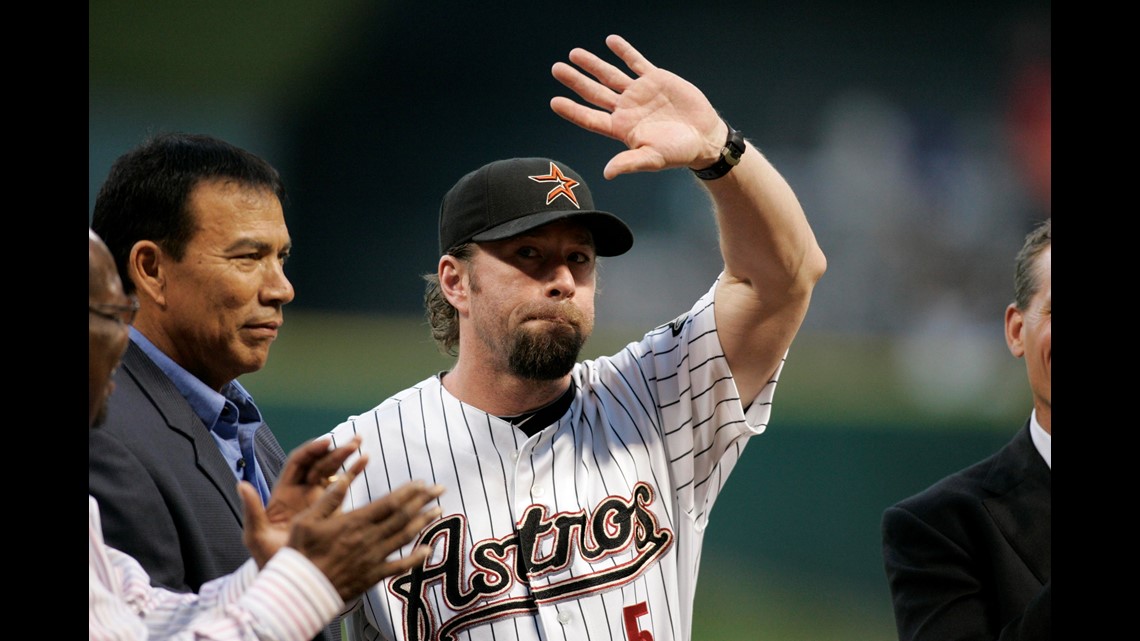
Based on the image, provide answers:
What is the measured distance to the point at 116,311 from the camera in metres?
1.36

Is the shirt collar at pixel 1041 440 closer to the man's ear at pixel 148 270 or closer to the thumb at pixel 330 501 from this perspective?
the thumb at pixel 330 501

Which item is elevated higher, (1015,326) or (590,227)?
(590,227)

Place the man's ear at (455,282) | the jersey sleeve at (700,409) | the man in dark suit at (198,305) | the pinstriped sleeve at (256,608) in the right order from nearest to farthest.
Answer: the pinstriped sleeve at (256,608)
the man in dark suit at (198,305)
the jersey sleeve at (700,409)
the man's ear at (455,282)

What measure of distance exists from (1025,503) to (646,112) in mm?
939

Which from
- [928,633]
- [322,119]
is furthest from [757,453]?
[928,633]

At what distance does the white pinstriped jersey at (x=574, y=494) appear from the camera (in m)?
1.99

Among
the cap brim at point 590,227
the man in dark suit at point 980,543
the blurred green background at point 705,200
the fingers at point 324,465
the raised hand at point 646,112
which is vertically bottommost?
the man in dark suit at point 980,543

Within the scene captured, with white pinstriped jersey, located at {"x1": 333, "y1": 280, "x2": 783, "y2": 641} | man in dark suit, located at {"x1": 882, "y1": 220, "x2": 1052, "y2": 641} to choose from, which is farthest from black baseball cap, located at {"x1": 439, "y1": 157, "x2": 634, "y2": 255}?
man in dark suit, located at {"x1": 882, "y1": 220, "x2": 1052, "y2": 641}

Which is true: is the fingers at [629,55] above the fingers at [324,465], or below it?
above

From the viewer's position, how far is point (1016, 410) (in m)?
5.13

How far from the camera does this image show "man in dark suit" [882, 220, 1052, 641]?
71.8 inches

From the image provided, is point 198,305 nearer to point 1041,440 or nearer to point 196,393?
point 196,393

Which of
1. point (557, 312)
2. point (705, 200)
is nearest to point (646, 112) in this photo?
point (557, 312)

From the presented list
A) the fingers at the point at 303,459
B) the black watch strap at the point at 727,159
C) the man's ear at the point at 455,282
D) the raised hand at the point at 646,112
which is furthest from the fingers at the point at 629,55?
the fingers at the point at 303,459
